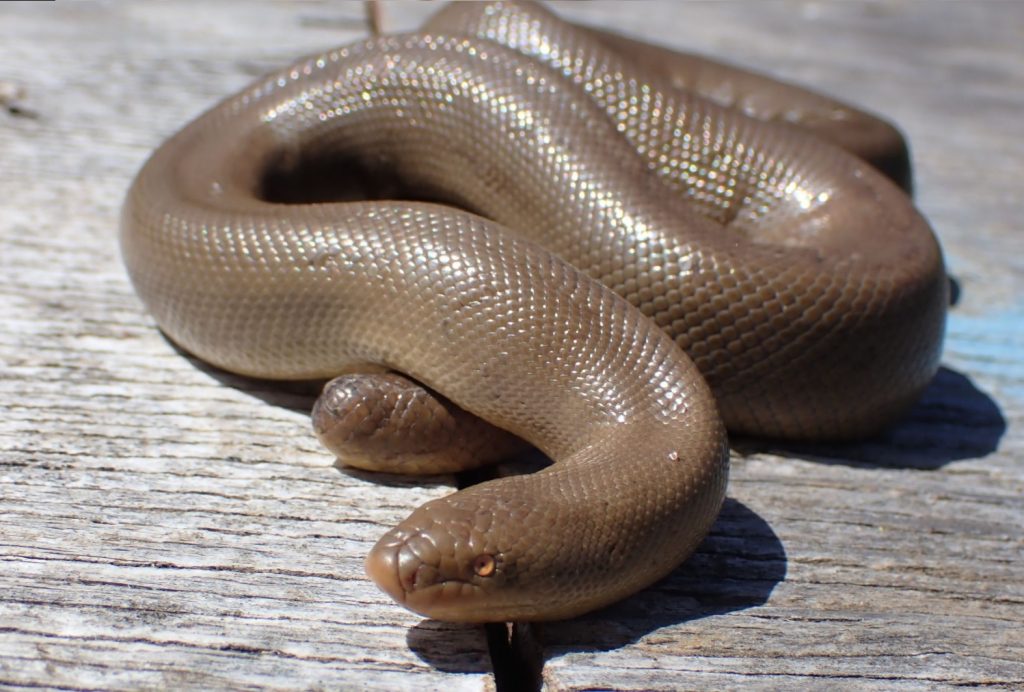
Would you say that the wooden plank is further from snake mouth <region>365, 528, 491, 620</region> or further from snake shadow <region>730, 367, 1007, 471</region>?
snake shadow <region>730, 367, 1007, 471</region>

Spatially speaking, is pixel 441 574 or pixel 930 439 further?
pixel 930 439

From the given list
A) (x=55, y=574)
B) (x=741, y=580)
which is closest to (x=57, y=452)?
(x=55, y=574)

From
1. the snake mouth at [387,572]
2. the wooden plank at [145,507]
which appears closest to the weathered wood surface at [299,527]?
the wooden plank at [145,507]

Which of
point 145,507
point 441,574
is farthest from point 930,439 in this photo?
point 145,507

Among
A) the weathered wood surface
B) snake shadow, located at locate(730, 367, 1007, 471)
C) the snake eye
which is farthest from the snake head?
snake shadow, located at locate(730, 367, 1007, 471)

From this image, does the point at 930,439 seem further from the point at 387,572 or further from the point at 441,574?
the point at 387,572

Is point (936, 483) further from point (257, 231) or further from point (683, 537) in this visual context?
point (257, 231)

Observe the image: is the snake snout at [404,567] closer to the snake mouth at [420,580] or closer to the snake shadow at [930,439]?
the snake mouth at [420,580]
